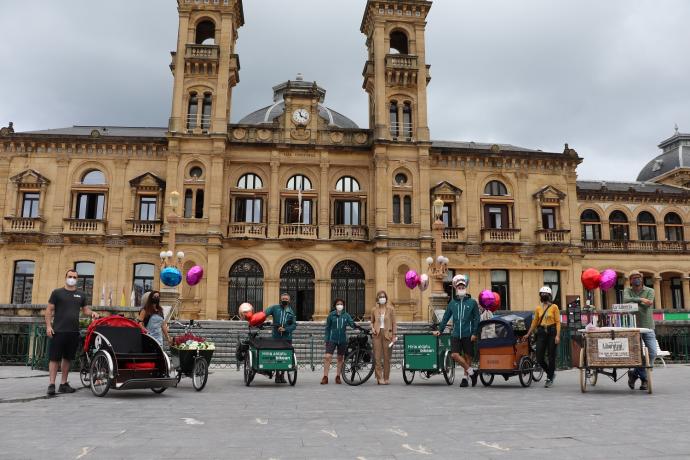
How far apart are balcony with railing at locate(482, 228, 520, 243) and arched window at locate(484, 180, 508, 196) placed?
2727 millimetres

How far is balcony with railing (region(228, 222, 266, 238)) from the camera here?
35594 millimetres

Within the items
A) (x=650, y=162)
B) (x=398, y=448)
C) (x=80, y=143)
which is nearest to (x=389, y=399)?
(x=398, y=448)

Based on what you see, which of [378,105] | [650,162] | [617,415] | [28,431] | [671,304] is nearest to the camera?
[28,431]

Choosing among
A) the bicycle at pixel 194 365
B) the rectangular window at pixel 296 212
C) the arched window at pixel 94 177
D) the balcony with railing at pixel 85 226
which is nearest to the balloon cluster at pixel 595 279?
the rectangular window at pixel 296 212

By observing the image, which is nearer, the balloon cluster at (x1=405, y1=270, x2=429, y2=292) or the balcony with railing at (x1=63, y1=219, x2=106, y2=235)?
the balloon cluster at (x1=405, y1=270, x2=429, y2=292)

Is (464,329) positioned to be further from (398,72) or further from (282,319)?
(398,72)

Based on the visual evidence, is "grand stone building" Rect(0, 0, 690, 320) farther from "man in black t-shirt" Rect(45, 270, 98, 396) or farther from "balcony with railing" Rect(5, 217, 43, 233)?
"man in black t-shirt" Rect(45, 270, 98, 396)

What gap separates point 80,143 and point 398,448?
Answer: 35.4 metres

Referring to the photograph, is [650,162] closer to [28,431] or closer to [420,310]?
[420,310]

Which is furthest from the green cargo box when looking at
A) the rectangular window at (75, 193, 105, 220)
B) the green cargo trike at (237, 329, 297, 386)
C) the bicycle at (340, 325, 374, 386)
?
the rectangular window at (75, 193, 105, 220)

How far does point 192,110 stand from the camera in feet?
121

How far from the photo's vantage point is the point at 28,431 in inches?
284

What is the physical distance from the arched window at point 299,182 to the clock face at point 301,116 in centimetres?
348

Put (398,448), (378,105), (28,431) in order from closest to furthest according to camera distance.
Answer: (398,448)
(28,431)
(378,105)
